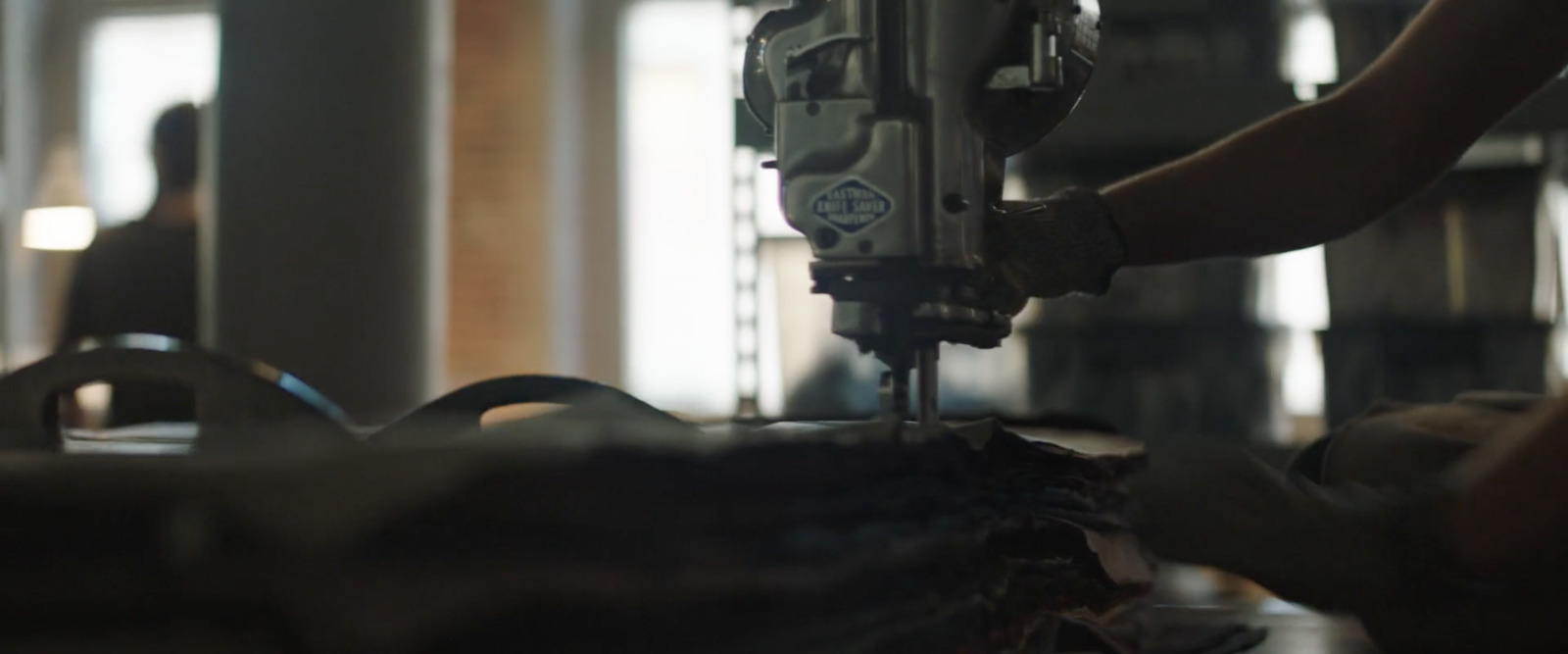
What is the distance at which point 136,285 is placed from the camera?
258cm

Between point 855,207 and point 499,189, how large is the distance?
5.52 metres

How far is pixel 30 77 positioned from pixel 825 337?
4.85m

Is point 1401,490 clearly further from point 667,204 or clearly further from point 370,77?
point 667,204

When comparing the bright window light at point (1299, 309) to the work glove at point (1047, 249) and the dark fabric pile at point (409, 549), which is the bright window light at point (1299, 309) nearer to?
the work glove at point (1047, 249)

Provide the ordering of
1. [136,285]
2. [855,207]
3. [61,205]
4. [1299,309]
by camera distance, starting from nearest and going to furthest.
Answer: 1. [855,207]
2. [136,285]
3. [1299,309]
4. [61,205]

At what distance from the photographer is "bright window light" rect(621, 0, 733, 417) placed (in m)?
6.28

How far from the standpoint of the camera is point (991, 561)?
49cm

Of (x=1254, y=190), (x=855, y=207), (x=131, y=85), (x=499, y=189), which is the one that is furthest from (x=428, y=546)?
(x=131, y=85)

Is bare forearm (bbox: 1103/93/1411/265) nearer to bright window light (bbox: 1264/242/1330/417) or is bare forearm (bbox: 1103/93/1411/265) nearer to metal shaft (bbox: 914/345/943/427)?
metal shaft (bbox: 914/345/943/427)

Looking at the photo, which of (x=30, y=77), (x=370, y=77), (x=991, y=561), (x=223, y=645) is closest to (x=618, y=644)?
(x=223, y=645)

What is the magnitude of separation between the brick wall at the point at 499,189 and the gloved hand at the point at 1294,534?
5804mm

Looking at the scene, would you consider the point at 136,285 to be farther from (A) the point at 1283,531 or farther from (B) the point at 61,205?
(B) the point at 61,205

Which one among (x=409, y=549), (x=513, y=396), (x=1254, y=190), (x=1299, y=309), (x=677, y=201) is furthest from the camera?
(x=677, y=201)

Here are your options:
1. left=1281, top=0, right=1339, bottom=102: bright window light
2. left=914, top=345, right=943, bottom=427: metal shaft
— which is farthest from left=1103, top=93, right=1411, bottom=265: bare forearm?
left=1281, top=0, right=1339, bottom=102: bright window light
